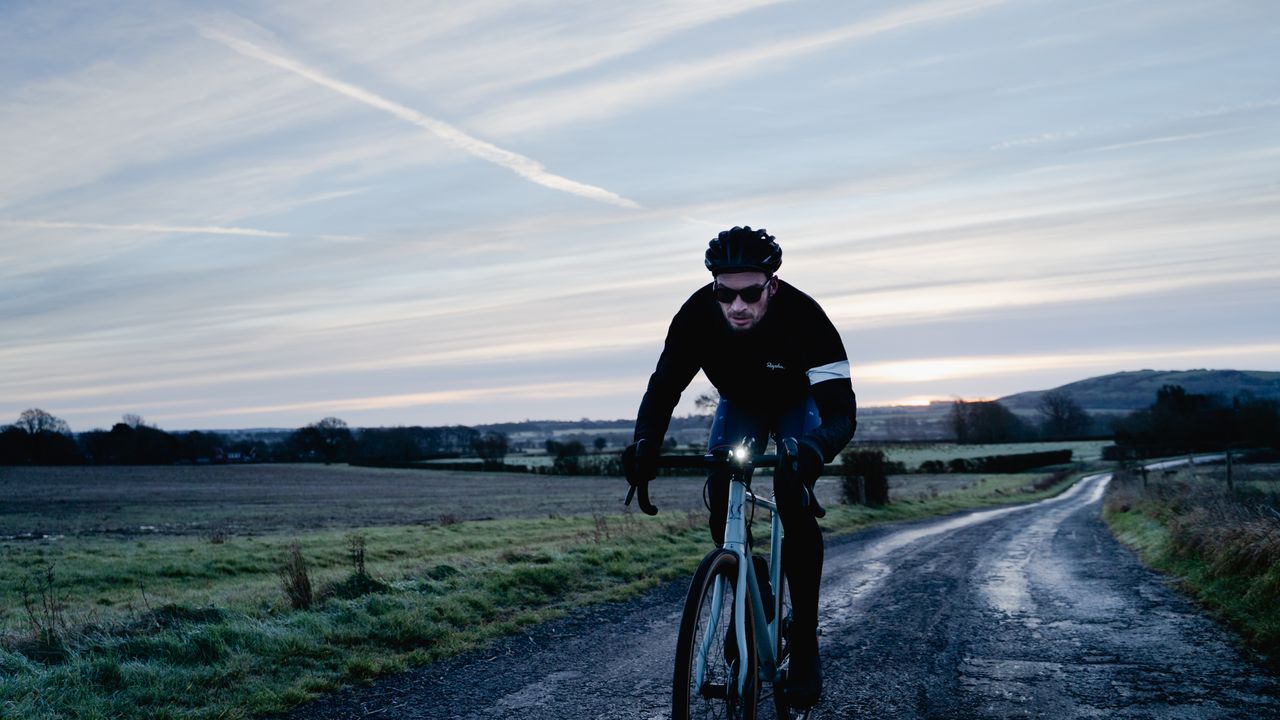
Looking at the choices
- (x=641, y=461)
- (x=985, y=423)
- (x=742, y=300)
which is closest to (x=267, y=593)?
(x=641, y=461)

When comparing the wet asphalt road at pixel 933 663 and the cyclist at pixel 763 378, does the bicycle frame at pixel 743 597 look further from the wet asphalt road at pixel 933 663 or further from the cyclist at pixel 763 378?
the wet asphalt road at pixel 933 663

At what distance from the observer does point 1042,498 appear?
5244 cm

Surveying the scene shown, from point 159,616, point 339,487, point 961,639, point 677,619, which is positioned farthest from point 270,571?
point 339,487

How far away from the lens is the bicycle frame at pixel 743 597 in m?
3.58

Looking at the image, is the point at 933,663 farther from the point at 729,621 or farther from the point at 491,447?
the point at 491,447

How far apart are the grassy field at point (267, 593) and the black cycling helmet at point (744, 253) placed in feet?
13.0

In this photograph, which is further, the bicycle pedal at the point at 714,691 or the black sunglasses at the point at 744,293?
the black sunglasses at the point at 744,293

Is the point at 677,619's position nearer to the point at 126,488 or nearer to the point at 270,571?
the point at 270,571

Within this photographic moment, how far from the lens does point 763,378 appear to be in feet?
13.8

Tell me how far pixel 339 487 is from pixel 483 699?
67.3m

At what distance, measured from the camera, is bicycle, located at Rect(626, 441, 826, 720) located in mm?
3377

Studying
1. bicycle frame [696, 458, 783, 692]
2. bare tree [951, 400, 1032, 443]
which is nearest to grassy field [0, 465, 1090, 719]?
bicycle frame [696, 458, 783, 692]

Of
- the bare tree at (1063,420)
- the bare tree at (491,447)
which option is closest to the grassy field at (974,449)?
the bare tree at (491,447)

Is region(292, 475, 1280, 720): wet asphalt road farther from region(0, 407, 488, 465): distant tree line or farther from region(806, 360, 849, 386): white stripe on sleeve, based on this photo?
region(0, 407, 488, 465): distant tree line
